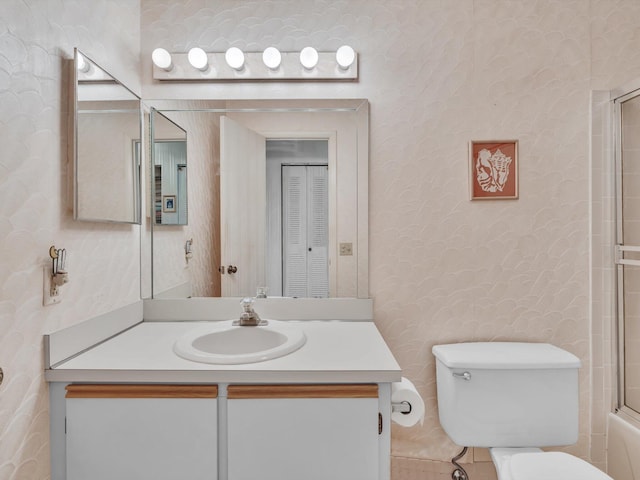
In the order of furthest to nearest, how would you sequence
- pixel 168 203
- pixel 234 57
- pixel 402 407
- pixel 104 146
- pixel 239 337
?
pixel 168 203 → pixel 234 57 → pixel 239 337 → pixel 104 146 → pixel 402 407

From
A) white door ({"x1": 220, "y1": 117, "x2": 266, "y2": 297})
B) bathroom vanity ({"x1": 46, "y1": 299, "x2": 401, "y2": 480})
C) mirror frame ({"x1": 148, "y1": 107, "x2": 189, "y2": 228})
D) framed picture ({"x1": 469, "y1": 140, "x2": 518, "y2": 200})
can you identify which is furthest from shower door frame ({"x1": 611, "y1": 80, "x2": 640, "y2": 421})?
mirror frame ({"x1": 148, "y1": 107, "x2": 189, "y2": 228})

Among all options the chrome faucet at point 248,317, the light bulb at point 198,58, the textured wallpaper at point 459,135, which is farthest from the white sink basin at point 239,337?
the light bulb at point 198,58

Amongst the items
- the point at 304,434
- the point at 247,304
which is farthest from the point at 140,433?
the point at 247,304

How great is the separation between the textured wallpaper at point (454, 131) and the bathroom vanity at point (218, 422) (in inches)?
21.6

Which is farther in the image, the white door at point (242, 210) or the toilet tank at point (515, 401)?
the white door at point (242, 210)

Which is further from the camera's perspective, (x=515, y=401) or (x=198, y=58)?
(x=198, y=58)

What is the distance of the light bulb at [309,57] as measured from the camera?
61.4 inches

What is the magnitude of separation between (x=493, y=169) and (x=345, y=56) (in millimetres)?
762

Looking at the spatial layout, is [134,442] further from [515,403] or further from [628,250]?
[628,250]

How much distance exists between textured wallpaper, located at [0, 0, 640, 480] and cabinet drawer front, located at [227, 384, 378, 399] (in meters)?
0.59

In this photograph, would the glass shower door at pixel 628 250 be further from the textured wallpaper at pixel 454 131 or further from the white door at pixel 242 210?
the white door at pixel 242 210

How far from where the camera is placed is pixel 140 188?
1581 millimetres

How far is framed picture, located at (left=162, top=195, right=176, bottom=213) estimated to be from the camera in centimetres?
167

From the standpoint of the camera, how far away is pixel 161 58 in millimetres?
1593
